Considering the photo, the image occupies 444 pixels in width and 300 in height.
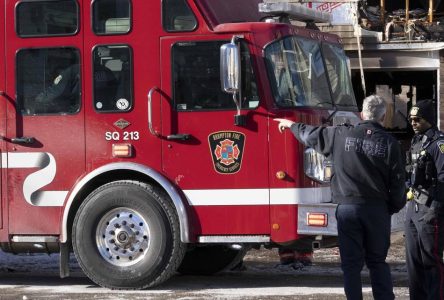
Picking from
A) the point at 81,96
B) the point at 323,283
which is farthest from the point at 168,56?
the point at 323,283

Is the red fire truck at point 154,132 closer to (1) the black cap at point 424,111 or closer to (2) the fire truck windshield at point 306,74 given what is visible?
(2) the fire truck windshield at point 306,74

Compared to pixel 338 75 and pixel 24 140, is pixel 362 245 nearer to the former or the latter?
pixel 338 75

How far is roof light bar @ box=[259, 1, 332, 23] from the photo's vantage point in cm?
1017

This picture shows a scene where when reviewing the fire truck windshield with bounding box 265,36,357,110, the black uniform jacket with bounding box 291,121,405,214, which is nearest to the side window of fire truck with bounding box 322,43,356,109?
the fire truck windshield with bounding box 265,36,357,110

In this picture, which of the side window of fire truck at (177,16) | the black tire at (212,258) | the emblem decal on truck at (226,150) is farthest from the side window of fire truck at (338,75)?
the black tire at (212,258)

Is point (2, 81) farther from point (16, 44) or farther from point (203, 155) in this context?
point (203, 155)

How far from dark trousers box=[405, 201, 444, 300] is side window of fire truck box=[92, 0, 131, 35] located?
3.55 metres

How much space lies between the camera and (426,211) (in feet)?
26.6

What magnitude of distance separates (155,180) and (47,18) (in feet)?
6.50

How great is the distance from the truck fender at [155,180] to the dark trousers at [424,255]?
242 cm

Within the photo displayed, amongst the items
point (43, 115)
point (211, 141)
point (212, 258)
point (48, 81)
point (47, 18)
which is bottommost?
point (212, 258)

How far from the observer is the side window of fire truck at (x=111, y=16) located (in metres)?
10.2

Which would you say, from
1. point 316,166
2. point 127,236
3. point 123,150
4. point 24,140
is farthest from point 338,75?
point 24,140

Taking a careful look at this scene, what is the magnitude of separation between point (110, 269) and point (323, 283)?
224 centimetres
